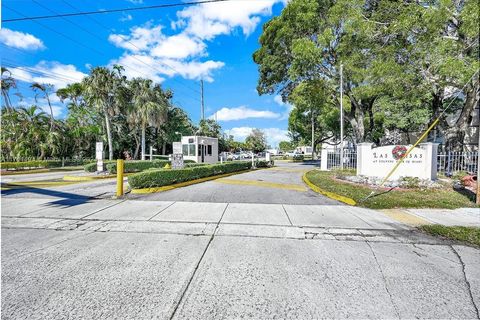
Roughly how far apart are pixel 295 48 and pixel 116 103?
18938mm

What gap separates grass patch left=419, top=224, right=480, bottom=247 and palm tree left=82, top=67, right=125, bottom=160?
2621 centimetres

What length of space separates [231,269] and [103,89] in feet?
82.2

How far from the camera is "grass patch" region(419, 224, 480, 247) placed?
4.13 m

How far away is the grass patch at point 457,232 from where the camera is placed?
4.13 m

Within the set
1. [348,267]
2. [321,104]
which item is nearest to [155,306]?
[348,267]

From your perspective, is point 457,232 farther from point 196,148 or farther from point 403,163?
point 196,148

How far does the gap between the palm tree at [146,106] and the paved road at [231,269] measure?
20.3 m

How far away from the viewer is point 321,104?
20.0 m

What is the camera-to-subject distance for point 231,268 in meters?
A: 3.09

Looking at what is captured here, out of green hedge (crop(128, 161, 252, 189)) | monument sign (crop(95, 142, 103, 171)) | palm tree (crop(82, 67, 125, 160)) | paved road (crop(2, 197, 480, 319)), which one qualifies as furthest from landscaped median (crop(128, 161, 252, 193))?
palm tree (crop(82, 67, 125, 160))

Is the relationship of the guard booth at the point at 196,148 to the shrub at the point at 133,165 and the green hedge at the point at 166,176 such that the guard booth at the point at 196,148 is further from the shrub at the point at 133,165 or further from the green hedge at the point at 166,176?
the green hedge at the point at 166,176

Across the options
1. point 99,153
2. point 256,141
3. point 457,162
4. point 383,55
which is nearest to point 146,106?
point 99,153

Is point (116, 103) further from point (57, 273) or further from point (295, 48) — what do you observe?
point (57, 273)

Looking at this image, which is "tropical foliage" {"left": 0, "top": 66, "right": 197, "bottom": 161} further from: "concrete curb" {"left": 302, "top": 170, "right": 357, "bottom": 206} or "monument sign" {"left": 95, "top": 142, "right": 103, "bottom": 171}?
"concrete curb" {"left": 302, "top": 170, "right": 357, "bottom": 206}
